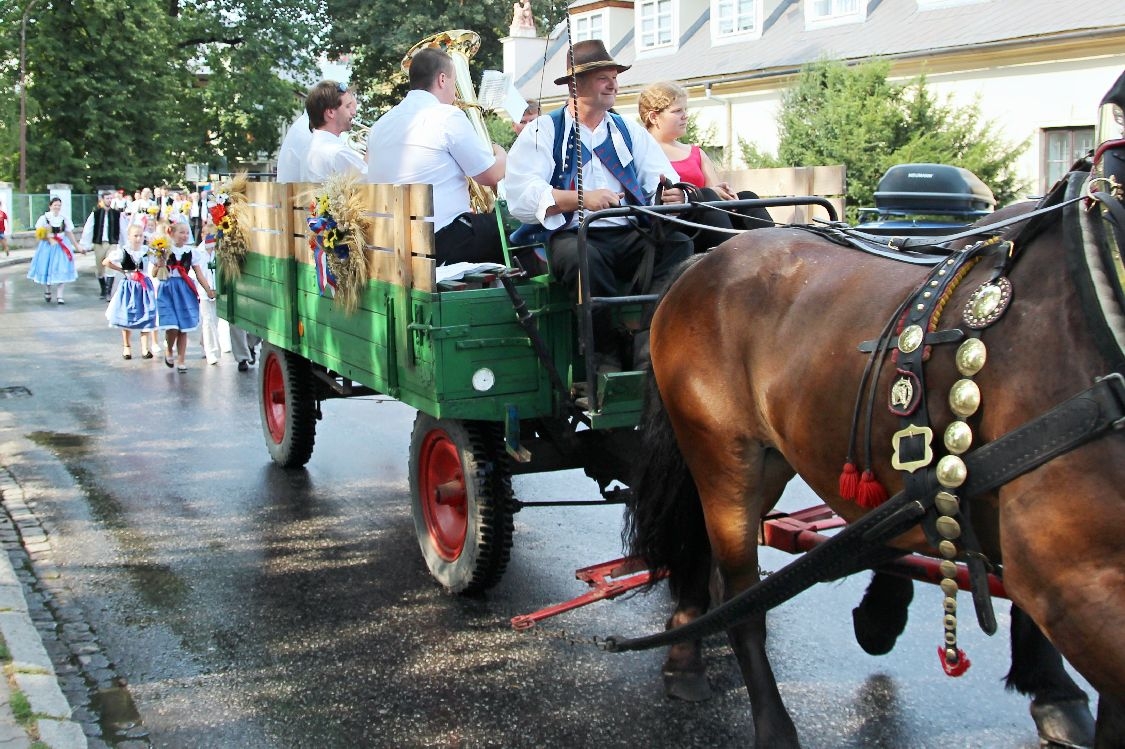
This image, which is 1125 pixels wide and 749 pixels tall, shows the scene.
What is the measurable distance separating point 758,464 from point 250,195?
517 cm

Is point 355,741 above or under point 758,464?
under

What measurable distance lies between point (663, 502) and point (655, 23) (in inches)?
1222

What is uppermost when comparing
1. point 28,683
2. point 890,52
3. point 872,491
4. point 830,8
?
point 830,8

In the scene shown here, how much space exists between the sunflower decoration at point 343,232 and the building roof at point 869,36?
12.7 metres

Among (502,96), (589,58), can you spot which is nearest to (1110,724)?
(589,58)

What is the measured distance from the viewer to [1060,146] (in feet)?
73.2

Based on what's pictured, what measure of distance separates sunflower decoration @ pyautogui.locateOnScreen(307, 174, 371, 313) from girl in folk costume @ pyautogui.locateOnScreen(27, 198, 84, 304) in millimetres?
15138

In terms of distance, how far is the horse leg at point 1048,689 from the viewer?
3723mm

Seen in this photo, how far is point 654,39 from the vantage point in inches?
1316

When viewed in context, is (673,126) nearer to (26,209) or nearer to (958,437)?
(958,437)

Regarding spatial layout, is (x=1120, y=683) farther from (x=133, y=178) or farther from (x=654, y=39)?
(x=133, y=178)

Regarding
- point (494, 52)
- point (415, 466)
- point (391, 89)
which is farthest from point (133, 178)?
point (415, 466)

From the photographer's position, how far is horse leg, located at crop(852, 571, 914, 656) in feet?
14.5

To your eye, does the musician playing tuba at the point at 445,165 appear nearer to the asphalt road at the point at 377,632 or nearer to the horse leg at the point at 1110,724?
the asphalt road at the point at 377,632
